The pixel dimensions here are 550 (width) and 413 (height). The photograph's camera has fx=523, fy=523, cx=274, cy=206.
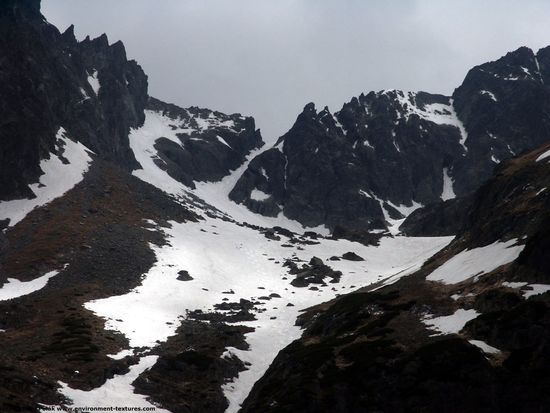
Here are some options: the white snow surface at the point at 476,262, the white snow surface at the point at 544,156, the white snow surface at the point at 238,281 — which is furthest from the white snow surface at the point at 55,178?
the white snow surface at the point at 544,156

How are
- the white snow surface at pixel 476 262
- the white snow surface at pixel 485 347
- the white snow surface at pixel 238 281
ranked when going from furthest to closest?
the white snow surface at pixel 238 281
the white snow surface at pixel 476 262
the white snow surface at pixel 485 347

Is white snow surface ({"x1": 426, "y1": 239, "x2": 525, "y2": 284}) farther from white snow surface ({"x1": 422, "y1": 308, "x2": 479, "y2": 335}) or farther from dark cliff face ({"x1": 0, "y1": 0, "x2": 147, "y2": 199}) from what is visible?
dark cliff face ({"x1": 0, "y1": 0, "x2": 147, "y2": 199})

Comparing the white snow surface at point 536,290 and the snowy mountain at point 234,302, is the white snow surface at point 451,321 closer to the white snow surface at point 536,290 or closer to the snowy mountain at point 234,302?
the snowy mountain at point 234,302

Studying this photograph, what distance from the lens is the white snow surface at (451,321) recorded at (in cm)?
3772

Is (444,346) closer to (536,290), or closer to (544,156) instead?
(536,290)

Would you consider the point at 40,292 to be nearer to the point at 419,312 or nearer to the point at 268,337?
the point at 268,337

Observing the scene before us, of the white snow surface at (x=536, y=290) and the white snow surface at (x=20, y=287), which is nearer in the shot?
the white snow surface at (x=536, y=290)

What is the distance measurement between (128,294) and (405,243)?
82.7 meters

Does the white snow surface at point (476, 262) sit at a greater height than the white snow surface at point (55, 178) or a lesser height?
lesser

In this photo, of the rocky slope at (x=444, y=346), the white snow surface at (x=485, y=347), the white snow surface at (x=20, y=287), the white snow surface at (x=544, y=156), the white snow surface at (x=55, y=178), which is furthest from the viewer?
the white snow surface at (x=55, y=178)

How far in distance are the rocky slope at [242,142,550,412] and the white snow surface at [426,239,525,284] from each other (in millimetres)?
216

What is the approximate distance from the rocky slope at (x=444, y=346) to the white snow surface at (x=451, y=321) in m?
0.09

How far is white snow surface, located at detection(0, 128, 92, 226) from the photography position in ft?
343

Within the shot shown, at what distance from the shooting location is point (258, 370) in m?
48.2
